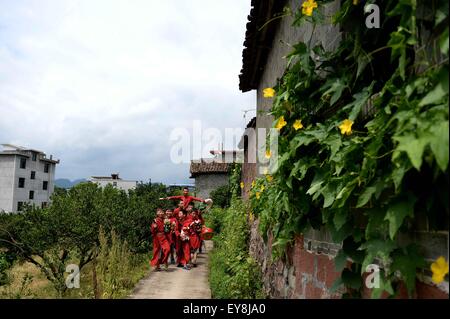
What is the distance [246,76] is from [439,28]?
710cm

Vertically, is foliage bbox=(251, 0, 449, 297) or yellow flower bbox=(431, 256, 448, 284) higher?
foliage bbox=(251, 0, 449, 297)

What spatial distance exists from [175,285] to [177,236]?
6.89 ft

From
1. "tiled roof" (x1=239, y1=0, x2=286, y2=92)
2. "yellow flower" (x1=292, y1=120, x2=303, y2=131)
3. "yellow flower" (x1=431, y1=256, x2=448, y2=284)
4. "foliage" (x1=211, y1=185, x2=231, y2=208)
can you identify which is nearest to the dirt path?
"yellow flower" (x1=292, y1=120, x2=303, y2=131)

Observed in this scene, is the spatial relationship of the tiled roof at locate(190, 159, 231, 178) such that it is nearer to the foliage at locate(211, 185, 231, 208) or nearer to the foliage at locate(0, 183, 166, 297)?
the foliage at locate(211, 185, 231, 208)

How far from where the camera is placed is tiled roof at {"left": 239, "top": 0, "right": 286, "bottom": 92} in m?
5.92

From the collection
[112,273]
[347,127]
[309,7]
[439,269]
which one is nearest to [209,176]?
[112,273]

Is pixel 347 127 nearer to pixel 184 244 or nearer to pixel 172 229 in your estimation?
pixel 184 244

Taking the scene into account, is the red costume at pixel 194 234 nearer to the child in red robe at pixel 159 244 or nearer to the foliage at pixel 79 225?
the child in red robe at pixel 159 244

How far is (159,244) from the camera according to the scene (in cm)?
944

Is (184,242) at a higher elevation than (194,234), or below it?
below

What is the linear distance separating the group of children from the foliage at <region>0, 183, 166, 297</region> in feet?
4.61

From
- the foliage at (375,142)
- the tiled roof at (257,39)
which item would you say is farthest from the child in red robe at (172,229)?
the foliage at (375,142)

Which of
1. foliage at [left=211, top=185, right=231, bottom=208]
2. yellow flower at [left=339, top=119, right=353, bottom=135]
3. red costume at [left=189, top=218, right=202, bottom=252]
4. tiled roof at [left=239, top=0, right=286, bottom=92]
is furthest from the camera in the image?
foliage at [left=211, top=185, right=231, bottom=208]
